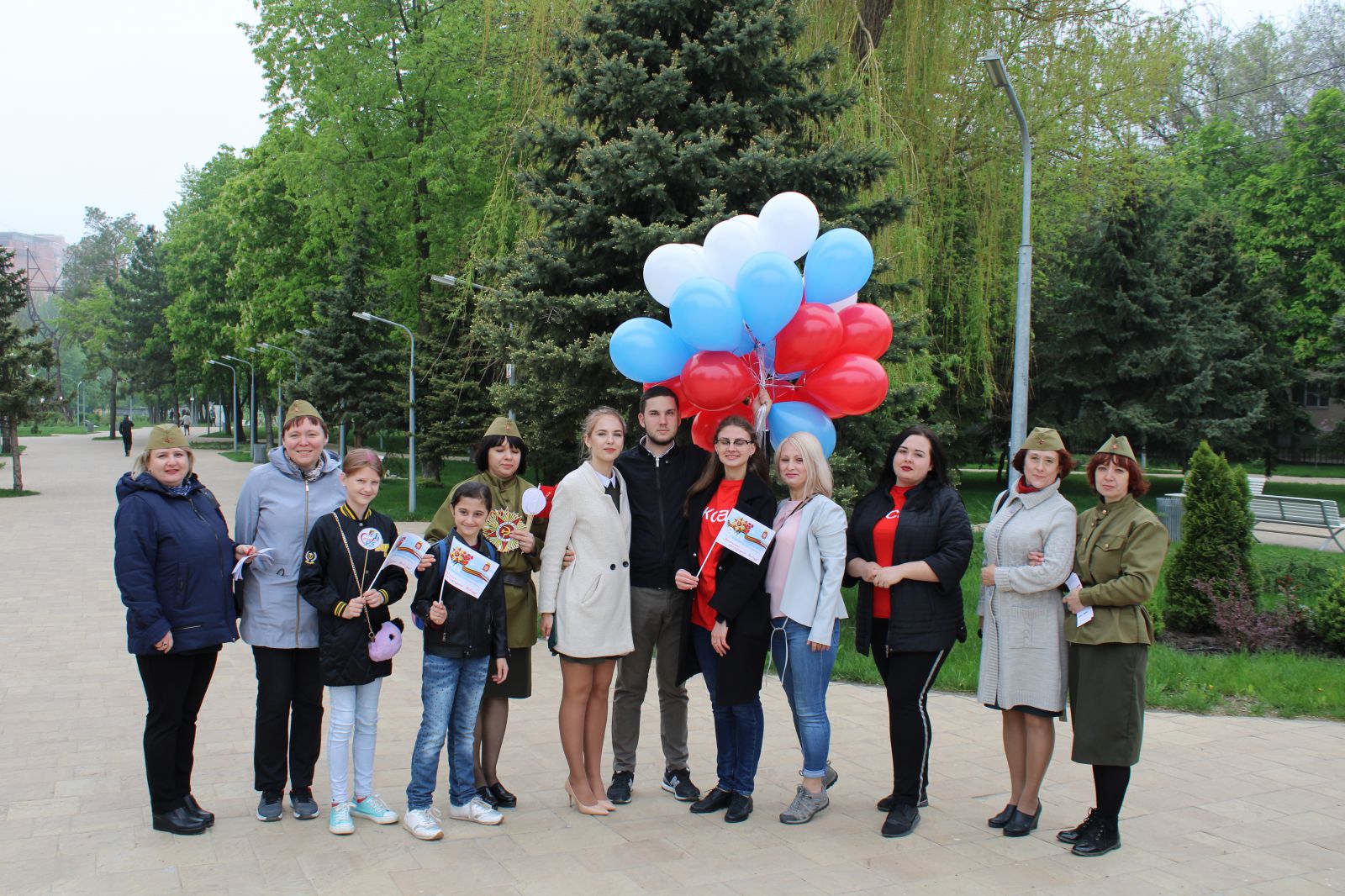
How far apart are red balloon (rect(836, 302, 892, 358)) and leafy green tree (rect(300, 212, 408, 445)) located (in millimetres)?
20893

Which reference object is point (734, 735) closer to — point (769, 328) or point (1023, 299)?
point (769, 328)

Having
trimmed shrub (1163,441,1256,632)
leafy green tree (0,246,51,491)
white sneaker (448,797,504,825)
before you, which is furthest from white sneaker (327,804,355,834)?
leafy green tree (0,246,51,491)

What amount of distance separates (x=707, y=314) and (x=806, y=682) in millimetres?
1916

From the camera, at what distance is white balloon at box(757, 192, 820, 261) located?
5598mm

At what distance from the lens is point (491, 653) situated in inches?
181

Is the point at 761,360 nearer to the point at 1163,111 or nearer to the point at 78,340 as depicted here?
the point at 1163,111

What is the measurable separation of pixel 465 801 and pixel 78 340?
94.9 m

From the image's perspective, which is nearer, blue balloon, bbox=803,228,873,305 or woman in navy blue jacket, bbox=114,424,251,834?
woman in navy blue jacket, bbox=114,424,251,834

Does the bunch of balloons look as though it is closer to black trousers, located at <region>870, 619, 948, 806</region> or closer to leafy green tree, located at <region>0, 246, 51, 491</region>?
black trousers, located at <region>870, 619, 948, 806</region>

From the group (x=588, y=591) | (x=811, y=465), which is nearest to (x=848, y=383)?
(x=811, y=465)

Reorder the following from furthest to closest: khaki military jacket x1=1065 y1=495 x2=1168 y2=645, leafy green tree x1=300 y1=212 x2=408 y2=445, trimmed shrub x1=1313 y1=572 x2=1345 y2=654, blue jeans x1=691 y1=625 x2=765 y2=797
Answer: leafy green tree x1=300 y1=212 x2=408 y2=445 → trimmed shrub x1=1313 y1=572 x2=1345 y2=654 → blue jeans x1=691 y1=625 x2=765 y2=797 → khaki military jacket x1=1065 y1=495 x2=1168 y2=645

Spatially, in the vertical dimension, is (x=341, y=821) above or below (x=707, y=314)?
below

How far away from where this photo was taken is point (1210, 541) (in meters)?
8.84

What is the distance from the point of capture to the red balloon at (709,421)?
18.9 ft
